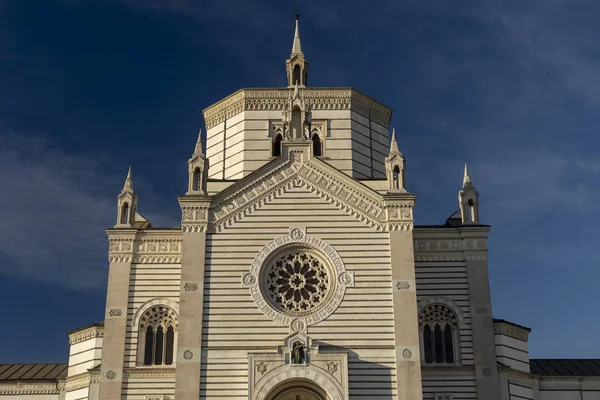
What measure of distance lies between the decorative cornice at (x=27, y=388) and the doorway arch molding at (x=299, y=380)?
12.4 m

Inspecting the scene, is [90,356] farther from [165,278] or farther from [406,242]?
[406,242]

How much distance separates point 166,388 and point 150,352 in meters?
1.80

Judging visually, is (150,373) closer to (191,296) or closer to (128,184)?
(191,296)

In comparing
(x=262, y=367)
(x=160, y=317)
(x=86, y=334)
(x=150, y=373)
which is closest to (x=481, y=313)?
(x=262, y=367)

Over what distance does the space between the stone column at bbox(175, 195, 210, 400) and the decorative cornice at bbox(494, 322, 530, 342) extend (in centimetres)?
1331

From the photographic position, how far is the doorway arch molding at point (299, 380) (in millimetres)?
29703

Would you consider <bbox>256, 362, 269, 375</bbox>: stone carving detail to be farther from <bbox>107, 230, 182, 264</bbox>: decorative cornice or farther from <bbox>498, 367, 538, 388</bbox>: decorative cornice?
<bbox>498, 367, 538, 388</bbox>: decorative cornice

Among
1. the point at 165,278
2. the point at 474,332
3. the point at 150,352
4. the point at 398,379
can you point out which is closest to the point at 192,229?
the point at 165,278

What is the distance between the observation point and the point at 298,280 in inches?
1286

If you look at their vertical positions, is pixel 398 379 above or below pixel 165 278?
below

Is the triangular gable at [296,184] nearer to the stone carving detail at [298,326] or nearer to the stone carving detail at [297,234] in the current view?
the stone carving detail at [297,234]

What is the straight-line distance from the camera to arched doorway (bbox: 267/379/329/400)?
1194 inches

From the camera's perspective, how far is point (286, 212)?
33.3 m

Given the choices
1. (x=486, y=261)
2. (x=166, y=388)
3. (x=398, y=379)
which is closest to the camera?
(x=398, y=379)
